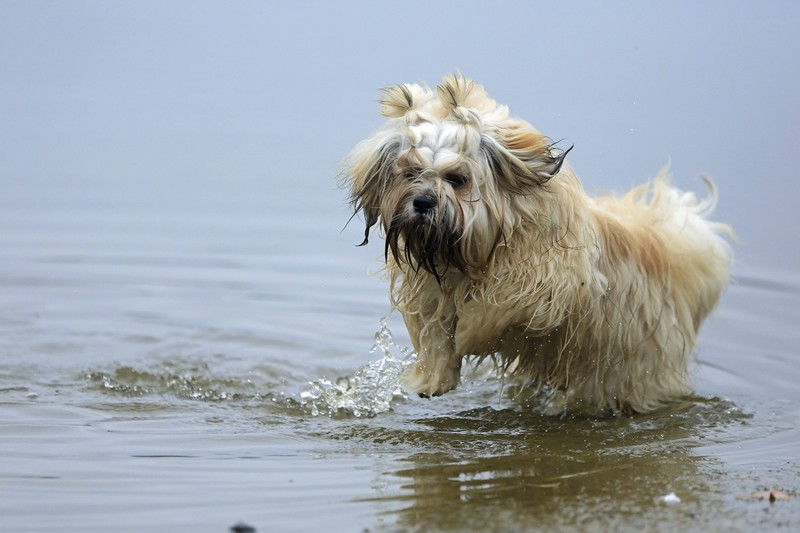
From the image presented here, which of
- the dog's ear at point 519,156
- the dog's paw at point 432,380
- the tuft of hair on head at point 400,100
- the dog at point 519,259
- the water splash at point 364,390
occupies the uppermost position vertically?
the tuft of hair on head at point 400,100

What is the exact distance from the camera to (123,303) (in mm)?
8039

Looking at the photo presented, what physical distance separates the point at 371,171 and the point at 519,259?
0.71 meters

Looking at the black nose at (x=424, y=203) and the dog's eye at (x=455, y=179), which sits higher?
the dog's eye at (x=455, y=179)

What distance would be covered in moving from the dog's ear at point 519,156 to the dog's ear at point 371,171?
1.23ft

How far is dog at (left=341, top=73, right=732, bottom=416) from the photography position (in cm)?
473

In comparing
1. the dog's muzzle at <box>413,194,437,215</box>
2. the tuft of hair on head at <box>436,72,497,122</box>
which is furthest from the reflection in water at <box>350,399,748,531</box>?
the tuft of hair on head at <box>436,72,497,122</box>

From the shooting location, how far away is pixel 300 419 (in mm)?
5500

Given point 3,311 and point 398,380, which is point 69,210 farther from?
point 398,380

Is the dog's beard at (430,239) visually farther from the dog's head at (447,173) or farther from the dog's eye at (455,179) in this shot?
the dog's eye at (455,179)

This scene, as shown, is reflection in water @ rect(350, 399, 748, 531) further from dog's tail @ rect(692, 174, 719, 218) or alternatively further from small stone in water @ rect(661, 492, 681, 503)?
dog's tail @ rect(692, 174, 719, 218)

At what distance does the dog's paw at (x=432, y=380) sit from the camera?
17.7 ft

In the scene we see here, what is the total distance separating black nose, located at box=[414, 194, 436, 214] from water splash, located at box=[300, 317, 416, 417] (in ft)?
4.01

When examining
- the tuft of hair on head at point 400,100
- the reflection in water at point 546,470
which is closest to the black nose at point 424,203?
the tuft of hair on head at point 400,100

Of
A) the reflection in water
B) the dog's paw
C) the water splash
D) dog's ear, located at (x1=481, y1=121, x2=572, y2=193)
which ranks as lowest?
the reflection in water
